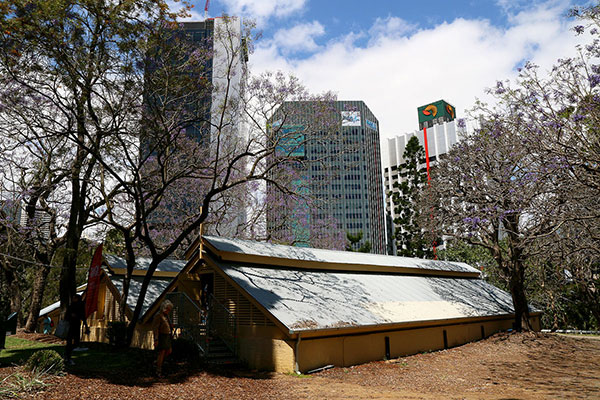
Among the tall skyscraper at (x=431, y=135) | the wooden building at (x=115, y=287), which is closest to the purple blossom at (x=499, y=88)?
the wooden building at (x=115, y=287)

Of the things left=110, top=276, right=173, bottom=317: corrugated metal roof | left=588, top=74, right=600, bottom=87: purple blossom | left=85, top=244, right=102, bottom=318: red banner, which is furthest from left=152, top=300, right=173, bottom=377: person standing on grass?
left=588, top=74, right=600, bottom=87: purple blossom

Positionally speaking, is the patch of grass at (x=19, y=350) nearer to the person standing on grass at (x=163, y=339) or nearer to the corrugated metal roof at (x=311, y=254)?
the person standing on grass at (x=163, y=339)

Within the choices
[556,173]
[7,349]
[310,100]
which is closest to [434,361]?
[556,173]

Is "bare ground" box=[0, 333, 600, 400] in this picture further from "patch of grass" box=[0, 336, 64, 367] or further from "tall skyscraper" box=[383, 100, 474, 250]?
"tall skyscraper" box=[383, 100, 474, 250]

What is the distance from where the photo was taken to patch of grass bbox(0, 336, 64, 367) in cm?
1122

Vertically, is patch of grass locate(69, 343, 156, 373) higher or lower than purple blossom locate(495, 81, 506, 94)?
lower

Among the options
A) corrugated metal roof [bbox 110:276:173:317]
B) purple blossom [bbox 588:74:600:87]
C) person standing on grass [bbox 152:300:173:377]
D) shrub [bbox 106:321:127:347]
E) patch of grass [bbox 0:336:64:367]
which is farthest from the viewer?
corrugated metal roof [bbox 110:276:173:317]

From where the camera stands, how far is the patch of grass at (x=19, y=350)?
1122 centimetres

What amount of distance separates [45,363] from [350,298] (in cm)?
982

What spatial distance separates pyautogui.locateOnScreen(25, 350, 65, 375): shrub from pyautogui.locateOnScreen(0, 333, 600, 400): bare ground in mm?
294

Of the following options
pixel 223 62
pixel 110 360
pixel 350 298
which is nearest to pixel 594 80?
pixel 350 298

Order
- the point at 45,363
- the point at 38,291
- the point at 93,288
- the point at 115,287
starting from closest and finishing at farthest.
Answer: the point at 45,363
the point at 93,288
the point at 115,287
the point at 38,291

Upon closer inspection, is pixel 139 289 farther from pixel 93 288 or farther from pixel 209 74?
pixel 209 74

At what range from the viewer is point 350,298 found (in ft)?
49.4
